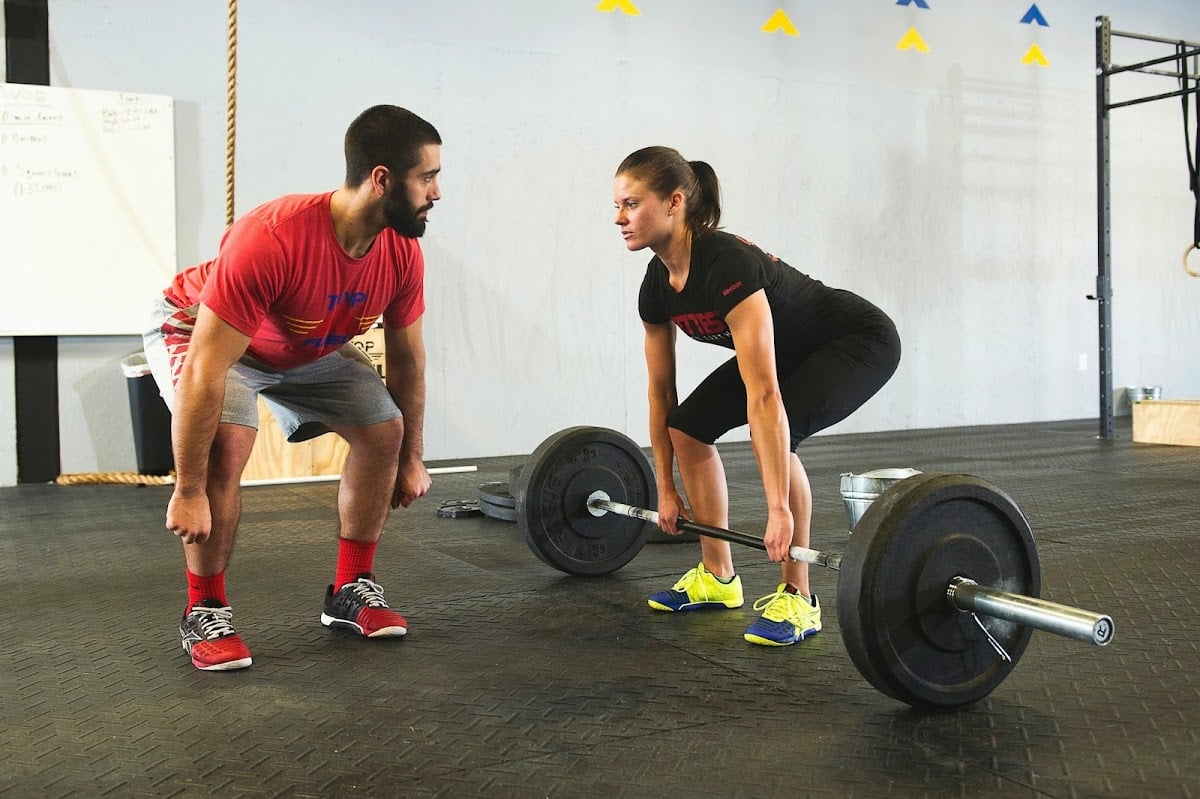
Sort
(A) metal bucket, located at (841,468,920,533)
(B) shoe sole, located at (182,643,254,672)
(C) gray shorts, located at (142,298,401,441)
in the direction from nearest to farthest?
(B) shoe sole, located at (182,643,254,672), (C) gray shorts, located at (142,298,401,441), (A) metal bucket, located at (841,468,920,533)

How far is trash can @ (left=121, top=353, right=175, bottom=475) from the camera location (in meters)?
4.37

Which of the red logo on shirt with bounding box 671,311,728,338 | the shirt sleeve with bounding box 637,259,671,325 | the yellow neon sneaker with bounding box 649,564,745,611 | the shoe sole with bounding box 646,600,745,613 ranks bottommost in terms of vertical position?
the shoe sole with bounding box 646,600,745,613

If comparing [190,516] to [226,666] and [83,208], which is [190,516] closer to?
[226,666]

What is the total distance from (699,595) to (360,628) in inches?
27.5

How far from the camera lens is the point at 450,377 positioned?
5.28 metres

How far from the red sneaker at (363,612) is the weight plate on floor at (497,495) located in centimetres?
122

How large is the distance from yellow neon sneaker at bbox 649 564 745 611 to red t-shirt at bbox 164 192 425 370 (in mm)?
788

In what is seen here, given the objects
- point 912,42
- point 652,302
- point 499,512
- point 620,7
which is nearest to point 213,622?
point 652,302

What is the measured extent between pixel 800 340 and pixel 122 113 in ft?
11.8

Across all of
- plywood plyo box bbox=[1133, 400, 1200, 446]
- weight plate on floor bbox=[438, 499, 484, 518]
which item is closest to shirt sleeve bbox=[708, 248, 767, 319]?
weight plate on floor bbox=[438, 499, 484, 518]

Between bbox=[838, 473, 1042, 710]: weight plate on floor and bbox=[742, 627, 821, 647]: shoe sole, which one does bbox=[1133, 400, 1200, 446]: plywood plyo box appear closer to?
bbox=[742, 627, 821, 647]: shoe sole

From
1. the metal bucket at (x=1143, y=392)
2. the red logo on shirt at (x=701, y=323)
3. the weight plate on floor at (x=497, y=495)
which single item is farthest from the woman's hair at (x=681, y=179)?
the metal bucket at (x=1143, y=392)

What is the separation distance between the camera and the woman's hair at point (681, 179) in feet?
6.37

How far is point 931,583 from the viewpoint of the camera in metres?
1.53
